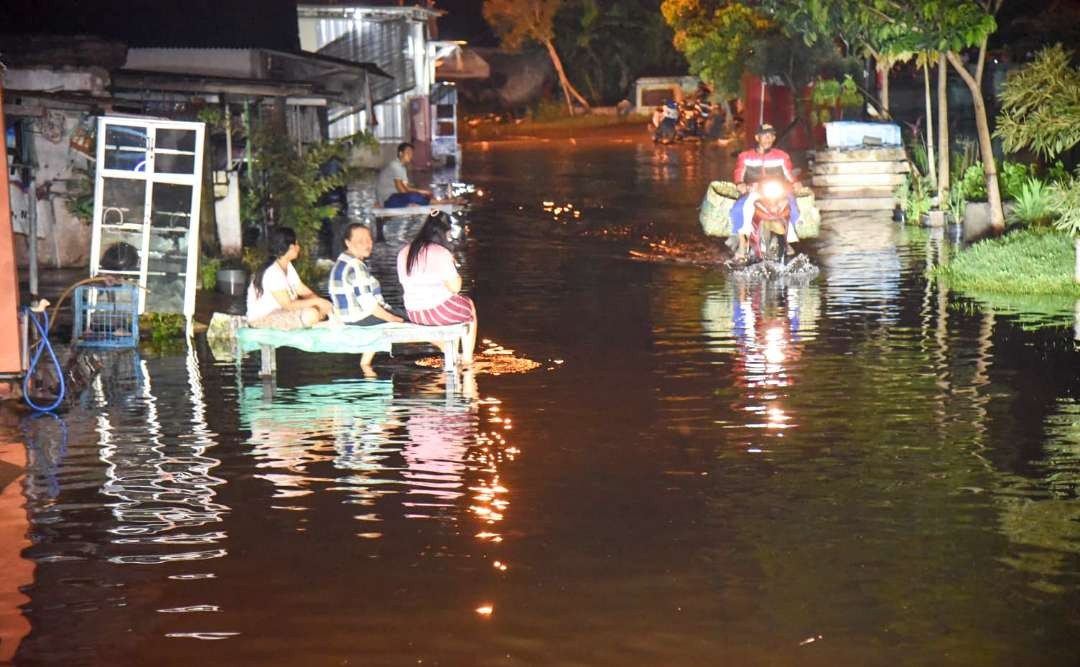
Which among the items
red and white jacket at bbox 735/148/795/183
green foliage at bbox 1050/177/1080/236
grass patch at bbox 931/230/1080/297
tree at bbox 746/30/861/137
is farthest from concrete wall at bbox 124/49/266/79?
tree at bbox 746/30/861/137

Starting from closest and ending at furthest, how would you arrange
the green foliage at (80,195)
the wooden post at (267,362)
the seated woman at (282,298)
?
the seated woman at (282,298) < the wooden post at (267,362) < the green foliage at (80,195)

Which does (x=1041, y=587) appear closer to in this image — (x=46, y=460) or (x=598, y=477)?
(x=598, y=477)

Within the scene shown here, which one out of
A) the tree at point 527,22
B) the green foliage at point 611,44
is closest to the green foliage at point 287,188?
the tree at point 527,22

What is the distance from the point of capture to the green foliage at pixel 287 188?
20281 mm

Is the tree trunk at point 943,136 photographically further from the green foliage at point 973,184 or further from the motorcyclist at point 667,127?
the motorcyclist at point 667,127

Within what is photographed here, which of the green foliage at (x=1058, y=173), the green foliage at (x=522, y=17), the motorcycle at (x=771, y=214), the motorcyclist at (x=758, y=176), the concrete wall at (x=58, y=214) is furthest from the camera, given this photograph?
the green foliage at (x=522, y=17)

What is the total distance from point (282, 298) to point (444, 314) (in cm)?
125

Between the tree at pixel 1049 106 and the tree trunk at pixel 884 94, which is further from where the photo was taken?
the tree trunk at pixel 884 94

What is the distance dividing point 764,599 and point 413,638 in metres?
1.54

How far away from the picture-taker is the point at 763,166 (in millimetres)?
19453

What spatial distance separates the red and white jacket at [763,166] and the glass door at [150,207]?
682cm

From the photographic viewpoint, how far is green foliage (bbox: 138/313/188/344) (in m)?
15.2

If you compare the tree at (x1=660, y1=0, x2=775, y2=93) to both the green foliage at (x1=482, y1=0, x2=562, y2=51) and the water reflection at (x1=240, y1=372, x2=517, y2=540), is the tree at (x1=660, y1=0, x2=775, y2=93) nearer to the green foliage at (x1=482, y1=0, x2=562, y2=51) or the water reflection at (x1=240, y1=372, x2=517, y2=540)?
the green foliage at (x1=482, y1=0, x2=562, y2=51)

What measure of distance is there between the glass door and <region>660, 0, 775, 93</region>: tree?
3407 centimetres
